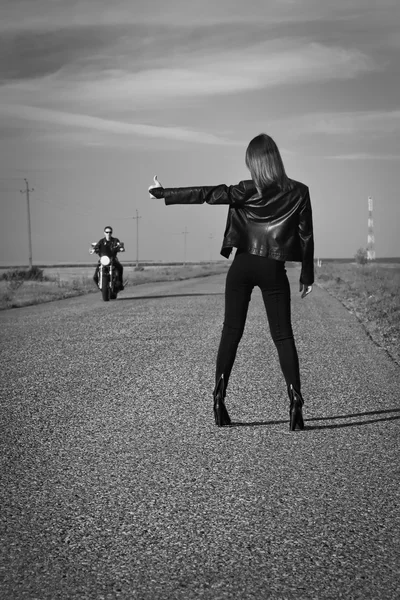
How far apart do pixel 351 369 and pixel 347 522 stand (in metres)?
4.59

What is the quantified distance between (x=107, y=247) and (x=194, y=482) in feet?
48.3

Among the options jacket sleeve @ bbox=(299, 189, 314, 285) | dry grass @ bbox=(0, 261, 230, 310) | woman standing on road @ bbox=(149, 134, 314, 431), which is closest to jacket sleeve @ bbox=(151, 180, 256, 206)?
woman standing on road @ bbox=(149, 134, 314, 431)

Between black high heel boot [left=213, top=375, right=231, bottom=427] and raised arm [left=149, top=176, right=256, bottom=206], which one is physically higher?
raised arm [left=149, top=176, right=256, bottom=206]

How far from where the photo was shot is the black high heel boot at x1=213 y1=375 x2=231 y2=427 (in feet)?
17.0

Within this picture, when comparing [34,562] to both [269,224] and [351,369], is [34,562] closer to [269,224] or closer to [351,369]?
[269,224]

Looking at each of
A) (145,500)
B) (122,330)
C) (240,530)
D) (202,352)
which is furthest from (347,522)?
(122,330)

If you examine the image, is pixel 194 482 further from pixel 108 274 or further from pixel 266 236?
pixel 108 274

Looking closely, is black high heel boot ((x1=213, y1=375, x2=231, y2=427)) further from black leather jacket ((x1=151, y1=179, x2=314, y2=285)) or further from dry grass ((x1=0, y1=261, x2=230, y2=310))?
dry grass ((x1=0, y1=261, x2=230, y2=310))

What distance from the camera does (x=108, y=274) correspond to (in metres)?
18.2

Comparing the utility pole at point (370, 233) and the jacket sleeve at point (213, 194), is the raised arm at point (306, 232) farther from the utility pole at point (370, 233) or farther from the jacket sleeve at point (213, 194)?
the utility pole at point (370, 233)

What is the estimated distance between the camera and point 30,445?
4805mm

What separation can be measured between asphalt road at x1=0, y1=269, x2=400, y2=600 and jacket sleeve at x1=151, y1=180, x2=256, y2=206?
1605 millimetres

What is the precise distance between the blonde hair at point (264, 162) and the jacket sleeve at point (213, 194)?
0.10m

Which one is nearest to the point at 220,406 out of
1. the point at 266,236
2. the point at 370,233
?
the point at 266,236
